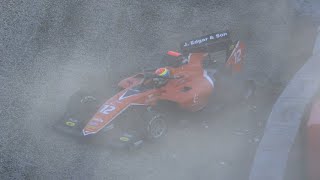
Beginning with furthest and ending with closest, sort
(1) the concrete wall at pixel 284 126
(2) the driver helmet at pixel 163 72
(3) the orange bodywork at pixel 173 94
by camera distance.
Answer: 1. (2) the driver helmet at pixel 163 72
2. (3) the orange bodywork at pixel 173 94
3. (1) the concrete wall at pixel 284 126

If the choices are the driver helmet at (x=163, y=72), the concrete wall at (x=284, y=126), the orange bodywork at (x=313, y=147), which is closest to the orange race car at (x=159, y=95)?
the driver helmet at (x=163, y=72)

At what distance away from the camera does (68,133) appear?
681 cm

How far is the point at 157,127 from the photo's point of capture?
707 cm

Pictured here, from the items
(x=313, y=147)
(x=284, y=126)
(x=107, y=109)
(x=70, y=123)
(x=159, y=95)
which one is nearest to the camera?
(x=313, y=147)

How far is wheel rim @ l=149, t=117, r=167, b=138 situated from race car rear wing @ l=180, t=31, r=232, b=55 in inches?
69.8

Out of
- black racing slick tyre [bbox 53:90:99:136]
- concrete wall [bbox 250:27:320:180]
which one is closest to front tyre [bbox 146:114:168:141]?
black racing slick tyre [bbox 53:90:99:136]

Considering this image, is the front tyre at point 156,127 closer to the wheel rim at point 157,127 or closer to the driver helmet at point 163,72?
the wheel rim at point 157,127

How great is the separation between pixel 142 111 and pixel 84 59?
3486mm

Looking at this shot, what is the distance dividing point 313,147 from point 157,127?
2.60m

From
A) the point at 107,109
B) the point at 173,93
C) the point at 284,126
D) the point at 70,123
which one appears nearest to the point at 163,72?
the point at 173,93

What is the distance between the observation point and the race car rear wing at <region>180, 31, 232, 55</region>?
329 inches

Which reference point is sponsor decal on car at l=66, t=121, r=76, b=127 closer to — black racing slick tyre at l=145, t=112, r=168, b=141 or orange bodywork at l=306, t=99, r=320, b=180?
black racing slick tyre at l=145, t=112, r=168, b=141

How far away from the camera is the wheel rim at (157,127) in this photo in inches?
272

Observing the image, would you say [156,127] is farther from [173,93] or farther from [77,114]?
[77,114]
